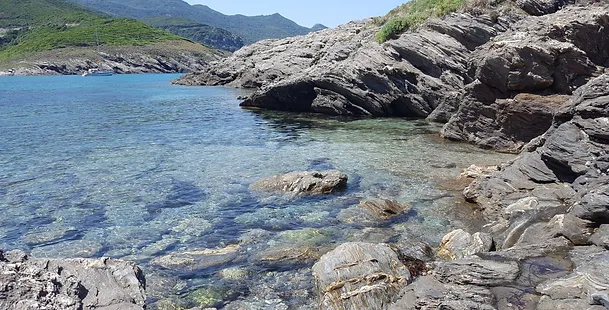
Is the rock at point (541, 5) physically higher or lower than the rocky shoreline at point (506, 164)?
higher

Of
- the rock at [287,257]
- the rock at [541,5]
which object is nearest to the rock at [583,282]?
the rock at [287,257]

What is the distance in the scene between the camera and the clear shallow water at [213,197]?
13.9 metres

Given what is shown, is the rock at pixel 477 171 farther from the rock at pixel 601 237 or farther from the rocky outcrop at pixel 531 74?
the rock at pixel 601 237

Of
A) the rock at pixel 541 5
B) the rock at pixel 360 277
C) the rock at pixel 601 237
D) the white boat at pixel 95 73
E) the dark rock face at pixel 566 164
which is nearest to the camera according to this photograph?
the rock at pixel 360 277

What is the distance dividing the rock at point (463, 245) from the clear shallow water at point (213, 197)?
43.0 inches

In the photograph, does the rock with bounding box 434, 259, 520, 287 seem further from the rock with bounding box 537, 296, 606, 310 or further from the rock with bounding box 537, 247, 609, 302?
the rock with bounding box 537, 296, 606, 310

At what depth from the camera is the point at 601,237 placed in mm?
12422

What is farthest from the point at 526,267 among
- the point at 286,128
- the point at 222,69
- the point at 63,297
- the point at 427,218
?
the point at 222,69

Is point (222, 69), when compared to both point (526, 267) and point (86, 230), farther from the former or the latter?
point (526, 267)

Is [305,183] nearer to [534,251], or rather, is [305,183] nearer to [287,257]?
[287,257]

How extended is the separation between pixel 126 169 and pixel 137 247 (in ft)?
35.2

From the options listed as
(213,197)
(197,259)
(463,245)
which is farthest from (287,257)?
(213,197)

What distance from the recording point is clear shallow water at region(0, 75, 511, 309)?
549 inches

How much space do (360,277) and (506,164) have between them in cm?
1252
